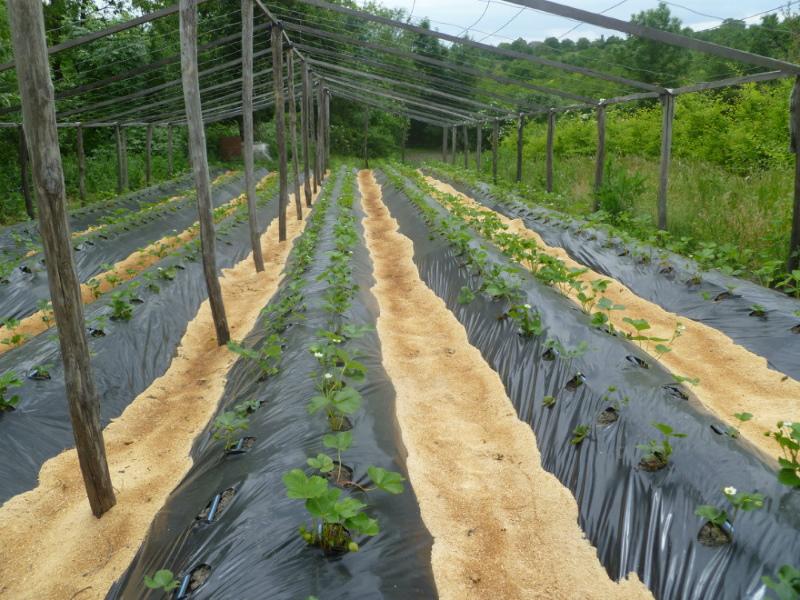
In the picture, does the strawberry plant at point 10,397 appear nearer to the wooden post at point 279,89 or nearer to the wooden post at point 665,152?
the wooden post at point 279,89

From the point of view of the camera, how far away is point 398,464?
349 centimetres

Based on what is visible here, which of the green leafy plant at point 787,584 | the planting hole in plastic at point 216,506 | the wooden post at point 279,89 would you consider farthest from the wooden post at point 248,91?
the green leafy plant at point 787,584

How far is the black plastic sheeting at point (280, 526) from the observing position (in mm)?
2445

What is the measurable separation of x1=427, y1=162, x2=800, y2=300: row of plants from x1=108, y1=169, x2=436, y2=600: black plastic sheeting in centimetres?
473

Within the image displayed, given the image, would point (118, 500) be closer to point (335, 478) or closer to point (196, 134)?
point (335, 478)

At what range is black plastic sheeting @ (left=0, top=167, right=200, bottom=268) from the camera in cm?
1093

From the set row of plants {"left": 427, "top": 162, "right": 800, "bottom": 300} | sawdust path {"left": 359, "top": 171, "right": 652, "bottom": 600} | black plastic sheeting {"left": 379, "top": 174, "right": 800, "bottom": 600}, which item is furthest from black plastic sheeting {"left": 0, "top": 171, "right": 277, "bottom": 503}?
row of plants {"left": 427, "top": 162, "right": 800, "bottom": 300}

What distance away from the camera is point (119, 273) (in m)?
9.55

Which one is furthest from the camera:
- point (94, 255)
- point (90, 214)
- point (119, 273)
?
point (90, 214)

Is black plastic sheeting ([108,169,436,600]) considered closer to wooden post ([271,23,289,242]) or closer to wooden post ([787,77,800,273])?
wooden post ([787,77,800,273])

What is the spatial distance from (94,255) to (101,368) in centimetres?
542

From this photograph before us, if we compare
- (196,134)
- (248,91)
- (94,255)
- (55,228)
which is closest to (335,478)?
(55,228)

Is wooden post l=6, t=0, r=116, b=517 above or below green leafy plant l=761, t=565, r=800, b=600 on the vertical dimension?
above

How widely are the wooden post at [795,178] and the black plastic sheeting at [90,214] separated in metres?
11.8
